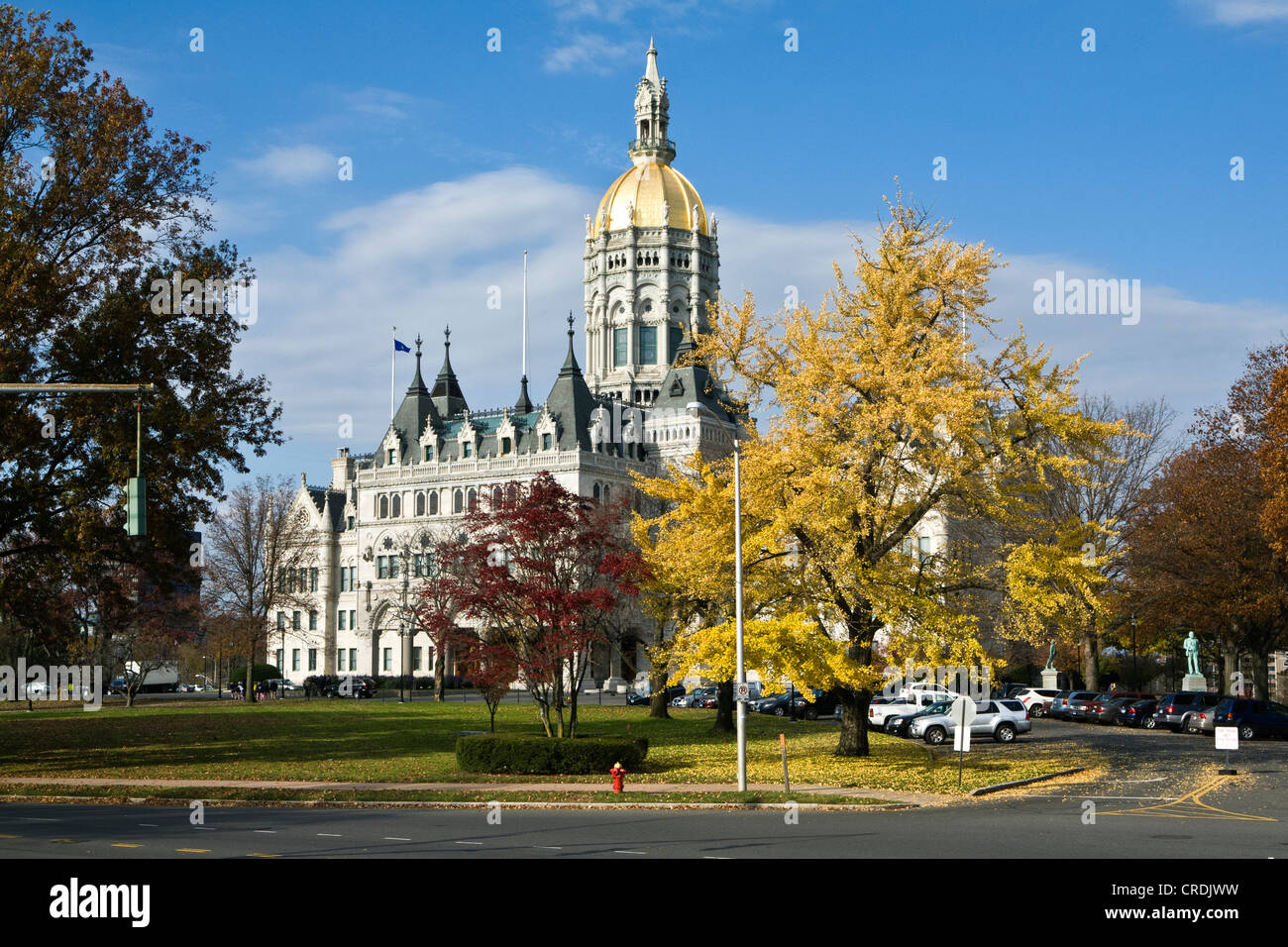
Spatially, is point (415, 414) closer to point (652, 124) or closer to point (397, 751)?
point (652, 124)

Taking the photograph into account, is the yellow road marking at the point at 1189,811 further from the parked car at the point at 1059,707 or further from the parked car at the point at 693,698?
the parked car at the point at 693,698

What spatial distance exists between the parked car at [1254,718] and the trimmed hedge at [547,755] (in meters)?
26.3

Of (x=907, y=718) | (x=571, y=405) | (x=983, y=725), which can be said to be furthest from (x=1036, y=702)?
(x=571, y=405)

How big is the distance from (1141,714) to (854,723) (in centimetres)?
2426

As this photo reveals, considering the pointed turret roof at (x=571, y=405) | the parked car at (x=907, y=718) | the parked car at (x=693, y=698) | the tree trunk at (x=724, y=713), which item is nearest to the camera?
the parked car at (x=907, y=718)

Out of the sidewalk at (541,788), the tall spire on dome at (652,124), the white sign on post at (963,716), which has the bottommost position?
the sidewalk at (541,788)

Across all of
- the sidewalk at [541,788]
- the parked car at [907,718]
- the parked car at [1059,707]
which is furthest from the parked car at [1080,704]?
the sidewalk at [541,788]

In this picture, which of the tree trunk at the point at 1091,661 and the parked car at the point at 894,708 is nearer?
the parked car at the point at 894,708

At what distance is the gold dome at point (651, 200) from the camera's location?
13862 centimetres

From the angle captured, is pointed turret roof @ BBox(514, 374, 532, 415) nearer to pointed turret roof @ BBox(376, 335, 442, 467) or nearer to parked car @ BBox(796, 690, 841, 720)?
pointed turret roof @ BBox(376, 335, 442, 467)

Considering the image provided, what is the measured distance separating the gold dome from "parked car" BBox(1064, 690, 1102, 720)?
8733cm
